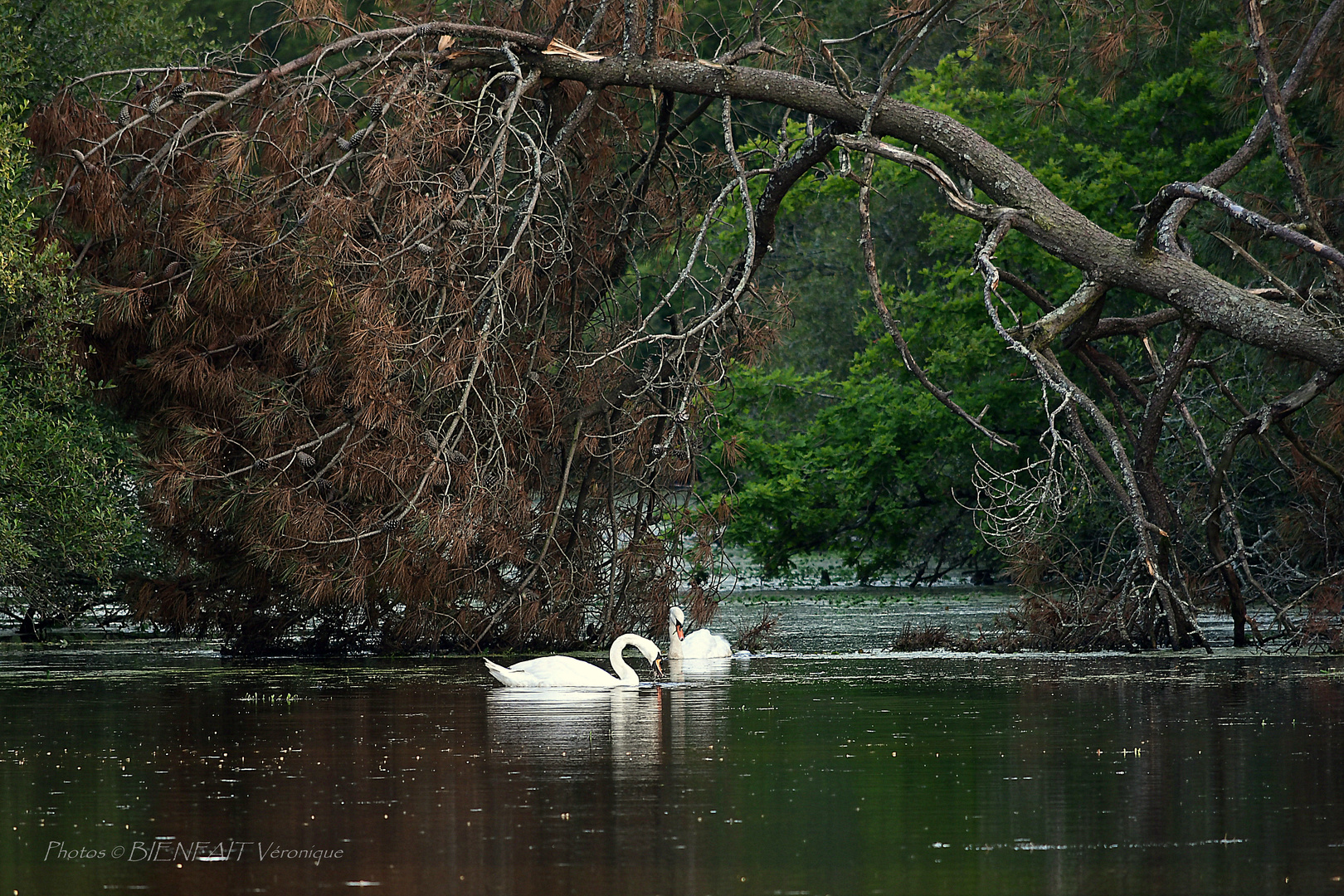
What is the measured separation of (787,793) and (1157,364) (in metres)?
9.41

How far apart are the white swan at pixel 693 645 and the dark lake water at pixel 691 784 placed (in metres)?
1.73

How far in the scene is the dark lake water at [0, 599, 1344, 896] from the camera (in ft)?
20.9

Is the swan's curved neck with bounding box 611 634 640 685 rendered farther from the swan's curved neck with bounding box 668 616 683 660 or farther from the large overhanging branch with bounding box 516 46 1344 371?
the large overhanging branch with bounding box 516 46 1344 371

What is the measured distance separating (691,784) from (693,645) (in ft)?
24.5

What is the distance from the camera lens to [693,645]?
15.9 m

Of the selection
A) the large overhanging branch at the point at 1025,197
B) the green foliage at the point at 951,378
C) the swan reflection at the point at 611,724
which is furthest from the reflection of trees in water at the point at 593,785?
the green foliage at the point at 951,378

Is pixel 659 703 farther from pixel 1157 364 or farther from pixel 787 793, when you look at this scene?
pixel 1157 364

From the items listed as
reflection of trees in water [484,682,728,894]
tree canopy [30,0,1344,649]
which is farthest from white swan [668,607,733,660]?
reflection of trees in water [484,682,728,894]

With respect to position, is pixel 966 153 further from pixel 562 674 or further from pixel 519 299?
pixel 562 674

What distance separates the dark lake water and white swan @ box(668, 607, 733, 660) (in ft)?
5.68

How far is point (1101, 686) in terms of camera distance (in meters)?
12.8

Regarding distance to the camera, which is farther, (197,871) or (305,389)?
(305,389)

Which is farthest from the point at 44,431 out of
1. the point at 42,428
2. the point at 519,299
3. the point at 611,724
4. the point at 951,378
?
the point at 951,378

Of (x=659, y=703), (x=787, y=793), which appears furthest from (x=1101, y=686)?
(x=787, y=793)
